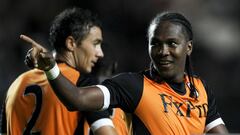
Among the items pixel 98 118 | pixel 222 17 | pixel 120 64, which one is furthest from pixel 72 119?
pixel 222 17

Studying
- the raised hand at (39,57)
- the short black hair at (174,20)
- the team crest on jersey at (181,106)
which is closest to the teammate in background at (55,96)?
the team crest on jersey at (181,106)

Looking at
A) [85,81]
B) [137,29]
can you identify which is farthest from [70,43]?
[137,29]

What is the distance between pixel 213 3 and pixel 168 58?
5.95 metres

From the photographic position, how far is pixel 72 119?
11.9 feet

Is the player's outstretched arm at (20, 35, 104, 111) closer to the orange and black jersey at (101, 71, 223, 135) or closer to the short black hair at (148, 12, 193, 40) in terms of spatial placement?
the orange and black jersey at (101, 71, 223, 135)

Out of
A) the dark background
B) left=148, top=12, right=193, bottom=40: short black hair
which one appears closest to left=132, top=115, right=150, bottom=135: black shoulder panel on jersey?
left=148, top=12, right=193, bottom=40: short black hair

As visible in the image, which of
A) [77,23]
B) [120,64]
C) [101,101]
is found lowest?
[120,64]

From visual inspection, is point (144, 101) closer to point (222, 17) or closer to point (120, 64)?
point (120, 64)

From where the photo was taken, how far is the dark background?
346 inches

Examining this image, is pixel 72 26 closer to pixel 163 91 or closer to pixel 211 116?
pixel 163 91

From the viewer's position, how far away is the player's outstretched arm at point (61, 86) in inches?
118

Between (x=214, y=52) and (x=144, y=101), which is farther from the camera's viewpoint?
(x=214, y=52)

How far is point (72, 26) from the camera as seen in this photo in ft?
13.3

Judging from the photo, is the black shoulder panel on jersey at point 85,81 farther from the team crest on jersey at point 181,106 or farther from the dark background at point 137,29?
the dark background at point 137,29
